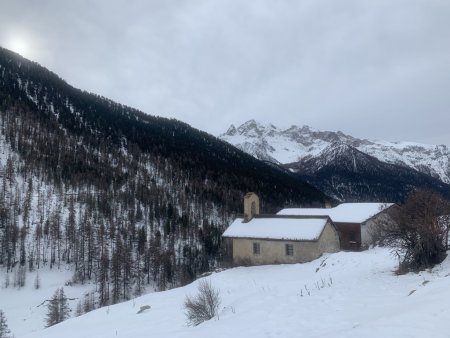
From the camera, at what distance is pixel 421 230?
1731 cm

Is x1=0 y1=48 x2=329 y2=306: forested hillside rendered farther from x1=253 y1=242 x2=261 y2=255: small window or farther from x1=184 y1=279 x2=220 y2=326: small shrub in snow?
x1=184 y1=279 x2=220 y2=326: small shrub in snow

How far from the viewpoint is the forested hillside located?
7544 centimetres

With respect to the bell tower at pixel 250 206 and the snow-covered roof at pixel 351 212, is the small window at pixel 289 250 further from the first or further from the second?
the snow-covered roof at pixel 351 212

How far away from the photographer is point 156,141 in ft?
521

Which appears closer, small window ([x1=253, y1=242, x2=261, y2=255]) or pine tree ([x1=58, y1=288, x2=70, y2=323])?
small window ([x1=253, y1=242, x2=261, y2=255])

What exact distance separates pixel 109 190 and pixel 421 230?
10020cm

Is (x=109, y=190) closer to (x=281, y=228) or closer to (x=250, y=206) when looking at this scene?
(x=250, y=206)

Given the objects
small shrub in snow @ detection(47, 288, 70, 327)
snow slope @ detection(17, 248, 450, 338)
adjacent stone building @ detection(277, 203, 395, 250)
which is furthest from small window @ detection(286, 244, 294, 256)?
small shrub in snow @ detection(47, 288, 70, 327)

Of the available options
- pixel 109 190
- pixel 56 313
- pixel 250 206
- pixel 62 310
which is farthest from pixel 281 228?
pixel 109 190

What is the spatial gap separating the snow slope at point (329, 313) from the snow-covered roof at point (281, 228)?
14.5 m

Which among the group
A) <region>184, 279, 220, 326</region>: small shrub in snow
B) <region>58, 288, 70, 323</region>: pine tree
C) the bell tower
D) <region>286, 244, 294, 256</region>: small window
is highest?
the bell tower

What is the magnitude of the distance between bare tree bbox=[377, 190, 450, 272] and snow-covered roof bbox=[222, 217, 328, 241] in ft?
58.2

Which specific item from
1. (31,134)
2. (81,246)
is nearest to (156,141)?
(31,134)

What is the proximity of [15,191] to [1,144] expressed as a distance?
1099 inches
